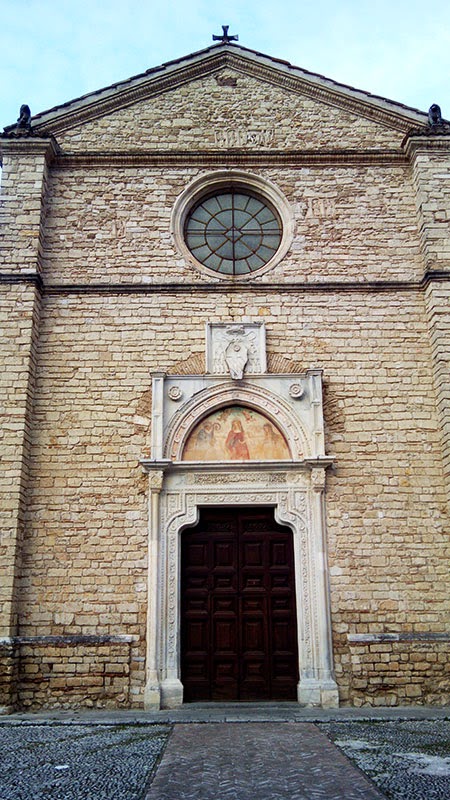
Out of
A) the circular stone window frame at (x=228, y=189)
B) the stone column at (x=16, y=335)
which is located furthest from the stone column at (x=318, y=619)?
the stone column at (x=16, y=335)

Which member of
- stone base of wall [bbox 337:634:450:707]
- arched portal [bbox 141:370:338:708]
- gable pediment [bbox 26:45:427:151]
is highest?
gable pediment [bbox 26:45:427:151]

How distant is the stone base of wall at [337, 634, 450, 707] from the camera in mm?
8211

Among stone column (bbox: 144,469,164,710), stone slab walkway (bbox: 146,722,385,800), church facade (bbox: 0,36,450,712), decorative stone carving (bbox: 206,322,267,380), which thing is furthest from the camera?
decorative stone carving (bbox: 206,322,267,380)

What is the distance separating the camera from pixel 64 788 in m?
4.55

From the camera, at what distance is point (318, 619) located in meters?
8.41

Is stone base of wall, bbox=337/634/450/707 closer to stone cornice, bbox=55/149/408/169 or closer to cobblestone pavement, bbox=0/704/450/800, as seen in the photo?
cobblestone pavement, bbox=0/704/450/800

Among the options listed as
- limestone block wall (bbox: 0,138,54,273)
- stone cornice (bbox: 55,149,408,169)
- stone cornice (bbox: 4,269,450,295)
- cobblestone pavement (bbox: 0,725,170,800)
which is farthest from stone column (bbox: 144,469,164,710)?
stone cornice (bbox: 55,149,408,169)

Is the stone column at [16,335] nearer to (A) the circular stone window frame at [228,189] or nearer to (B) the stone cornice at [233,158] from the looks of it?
(B) the stone cornice at [233,158]

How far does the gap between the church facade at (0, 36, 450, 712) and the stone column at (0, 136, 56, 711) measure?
1.2 inches

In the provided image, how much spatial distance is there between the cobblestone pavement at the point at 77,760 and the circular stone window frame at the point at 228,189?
598cm

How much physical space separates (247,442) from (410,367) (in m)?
2.43

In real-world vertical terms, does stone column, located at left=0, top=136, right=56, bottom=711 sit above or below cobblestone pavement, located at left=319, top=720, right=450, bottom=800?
above

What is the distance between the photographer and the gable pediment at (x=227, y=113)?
1062cm

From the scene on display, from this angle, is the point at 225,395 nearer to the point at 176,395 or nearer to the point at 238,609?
the point at 176,395
